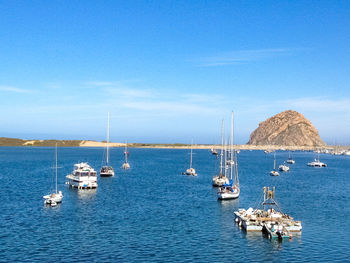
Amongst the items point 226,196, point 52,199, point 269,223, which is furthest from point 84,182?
point 269,223

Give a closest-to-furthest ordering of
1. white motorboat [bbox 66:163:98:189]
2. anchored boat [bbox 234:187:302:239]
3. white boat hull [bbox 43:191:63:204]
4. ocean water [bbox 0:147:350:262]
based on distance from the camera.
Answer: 1. ocean water [bbox 0:147:350:262]
2. anchored boat [bbox 234:187:302:239]
3. white boat hull [bbox 43:191:63:204]
4. white motorboat [bbox 66:163:98:189]

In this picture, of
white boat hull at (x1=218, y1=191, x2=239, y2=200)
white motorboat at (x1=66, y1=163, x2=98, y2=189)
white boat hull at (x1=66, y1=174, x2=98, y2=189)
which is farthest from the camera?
white motorboat at (x1=66, y1=163, x2=98, y2=189)

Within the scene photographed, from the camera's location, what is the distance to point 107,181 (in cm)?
12031

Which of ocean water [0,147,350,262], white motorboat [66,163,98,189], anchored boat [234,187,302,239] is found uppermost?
white motorboat [66,163,98,189]

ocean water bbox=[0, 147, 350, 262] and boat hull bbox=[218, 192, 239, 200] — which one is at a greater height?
boat hull bbox=[218, 192, 239, 200]

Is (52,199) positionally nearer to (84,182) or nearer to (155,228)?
(84,182)

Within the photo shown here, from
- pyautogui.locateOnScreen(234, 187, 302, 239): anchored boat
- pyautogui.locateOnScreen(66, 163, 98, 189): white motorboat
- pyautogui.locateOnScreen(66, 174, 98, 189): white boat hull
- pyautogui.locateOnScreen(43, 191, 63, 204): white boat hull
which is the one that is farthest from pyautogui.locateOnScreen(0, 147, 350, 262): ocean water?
pyautogui.locateOnScreen(66, 163, 98, 189): white motorboat

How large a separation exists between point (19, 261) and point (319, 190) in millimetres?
87894

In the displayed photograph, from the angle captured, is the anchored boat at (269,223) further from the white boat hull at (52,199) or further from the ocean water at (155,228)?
the white boat hull at (52,199)

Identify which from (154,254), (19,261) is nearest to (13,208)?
(19,261)

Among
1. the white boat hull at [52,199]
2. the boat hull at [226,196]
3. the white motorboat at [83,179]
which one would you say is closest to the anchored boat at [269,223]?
the boat hull at [226,196]

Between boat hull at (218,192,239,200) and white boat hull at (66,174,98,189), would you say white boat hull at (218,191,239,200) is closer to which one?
boat hull at (218,192,239,200)

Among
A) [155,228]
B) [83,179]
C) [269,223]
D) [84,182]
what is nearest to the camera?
[269,223]

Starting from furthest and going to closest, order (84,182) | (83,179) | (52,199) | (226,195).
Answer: (83,179) → (84,182) → (226,195) → (52,199)
